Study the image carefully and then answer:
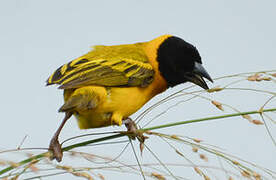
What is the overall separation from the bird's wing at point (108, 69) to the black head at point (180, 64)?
0.16 m

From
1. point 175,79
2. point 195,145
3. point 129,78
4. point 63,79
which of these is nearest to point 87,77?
point 63,79

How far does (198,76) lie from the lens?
11.3ft

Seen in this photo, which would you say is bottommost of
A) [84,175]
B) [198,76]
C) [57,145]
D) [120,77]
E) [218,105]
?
[57,145]

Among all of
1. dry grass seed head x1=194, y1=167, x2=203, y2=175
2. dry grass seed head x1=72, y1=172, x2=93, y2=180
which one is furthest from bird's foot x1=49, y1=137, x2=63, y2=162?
dry grass seed head x1=194, y1=167, x2=203, y2=175

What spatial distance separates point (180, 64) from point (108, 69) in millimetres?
799

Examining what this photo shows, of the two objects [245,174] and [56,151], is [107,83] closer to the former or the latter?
[56,151]

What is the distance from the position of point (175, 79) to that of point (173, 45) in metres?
0.40

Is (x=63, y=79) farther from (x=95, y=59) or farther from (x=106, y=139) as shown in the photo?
(x=106, y=139)

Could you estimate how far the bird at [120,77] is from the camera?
9.13 feet

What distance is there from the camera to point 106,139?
1920 millimetres

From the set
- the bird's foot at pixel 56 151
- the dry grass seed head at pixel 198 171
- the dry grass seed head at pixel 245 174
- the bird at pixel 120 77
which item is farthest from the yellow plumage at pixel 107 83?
the dry grass seed head at pixel 245 174

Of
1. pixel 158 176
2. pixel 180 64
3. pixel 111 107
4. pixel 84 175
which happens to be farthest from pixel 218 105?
pixel 180 64

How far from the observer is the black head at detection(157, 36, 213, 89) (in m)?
3.48

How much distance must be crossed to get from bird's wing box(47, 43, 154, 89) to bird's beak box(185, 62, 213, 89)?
0.38 meters
